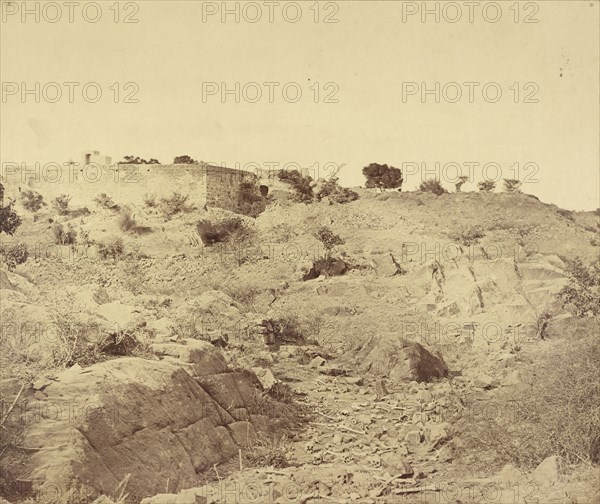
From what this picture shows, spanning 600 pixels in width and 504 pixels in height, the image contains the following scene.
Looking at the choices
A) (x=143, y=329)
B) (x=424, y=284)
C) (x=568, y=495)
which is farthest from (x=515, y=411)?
(x=143, y=329)

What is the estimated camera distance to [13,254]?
7.64m

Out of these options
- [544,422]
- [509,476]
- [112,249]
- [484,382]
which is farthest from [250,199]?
[509,476]

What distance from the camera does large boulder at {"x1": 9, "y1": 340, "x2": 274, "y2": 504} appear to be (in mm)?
5043

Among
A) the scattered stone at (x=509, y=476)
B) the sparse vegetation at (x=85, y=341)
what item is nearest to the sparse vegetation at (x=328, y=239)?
the sparse vegetation at (x=85, y=341)

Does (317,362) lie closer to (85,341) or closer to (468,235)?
(85,341)

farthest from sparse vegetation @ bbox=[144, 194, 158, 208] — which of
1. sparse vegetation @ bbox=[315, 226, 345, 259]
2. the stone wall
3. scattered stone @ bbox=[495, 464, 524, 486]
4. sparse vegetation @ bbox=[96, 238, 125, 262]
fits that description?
scattered stone @ bbox=[495, 464, 524, 486]

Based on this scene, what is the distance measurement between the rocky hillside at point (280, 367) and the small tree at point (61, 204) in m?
0.36

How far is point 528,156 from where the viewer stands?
8461 mm

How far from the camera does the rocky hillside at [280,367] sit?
5430mm

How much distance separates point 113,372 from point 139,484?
100 centimetres

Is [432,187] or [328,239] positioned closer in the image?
[328,239]

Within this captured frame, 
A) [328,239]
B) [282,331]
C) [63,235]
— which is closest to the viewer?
[282,331]

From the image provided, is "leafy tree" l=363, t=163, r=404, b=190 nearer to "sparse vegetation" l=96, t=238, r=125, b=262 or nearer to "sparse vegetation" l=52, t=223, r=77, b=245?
"sparse vegetation" l=96, t=238, r=125, b=262

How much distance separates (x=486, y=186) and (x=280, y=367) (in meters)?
11.9
